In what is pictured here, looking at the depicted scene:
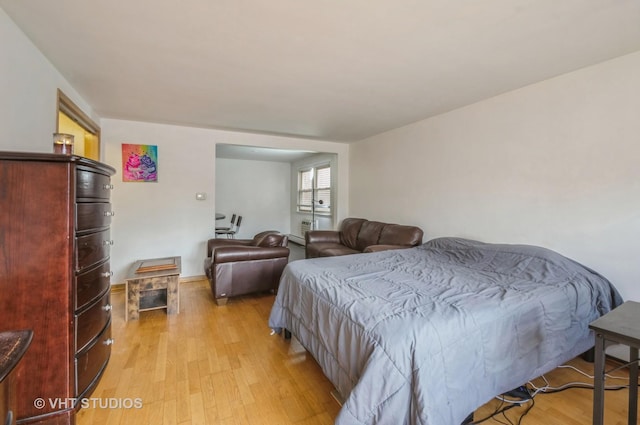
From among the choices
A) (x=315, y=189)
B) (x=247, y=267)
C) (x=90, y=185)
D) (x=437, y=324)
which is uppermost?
(x=315, y=189)

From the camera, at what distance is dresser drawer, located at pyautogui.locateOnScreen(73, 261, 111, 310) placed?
1486 millimetres

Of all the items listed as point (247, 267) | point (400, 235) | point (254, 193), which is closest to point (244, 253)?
point (247, 267)

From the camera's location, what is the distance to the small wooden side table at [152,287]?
2939mm

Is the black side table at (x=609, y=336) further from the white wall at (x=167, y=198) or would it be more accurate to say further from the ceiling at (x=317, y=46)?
the white wall at (x=167, y=198)

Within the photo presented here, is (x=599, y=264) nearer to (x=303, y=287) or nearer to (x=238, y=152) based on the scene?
(x=303, y=287)

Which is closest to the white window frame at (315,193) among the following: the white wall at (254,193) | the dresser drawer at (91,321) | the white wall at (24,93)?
the white wall at (254,193)

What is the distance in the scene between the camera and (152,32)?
188cm

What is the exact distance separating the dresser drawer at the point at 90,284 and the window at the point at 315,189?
4680 millimetres

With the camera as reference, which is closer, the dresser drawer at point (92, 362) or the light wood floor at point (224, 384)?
the dresser drawer at point (92, 362)

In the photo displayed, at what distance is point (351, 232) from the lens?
4863mm

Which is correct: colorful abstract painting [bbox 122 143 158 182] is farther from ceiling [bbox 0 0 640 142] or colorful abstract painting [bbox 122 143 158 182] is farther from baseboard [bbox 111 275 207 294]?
baseboard [bbox 111 275 207 294]

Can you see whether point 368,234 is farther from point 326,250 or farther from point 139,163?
point 139,163

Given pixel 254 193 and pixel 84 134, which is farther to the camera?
pixel 254 193

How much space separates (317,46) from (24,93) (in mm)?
2120
